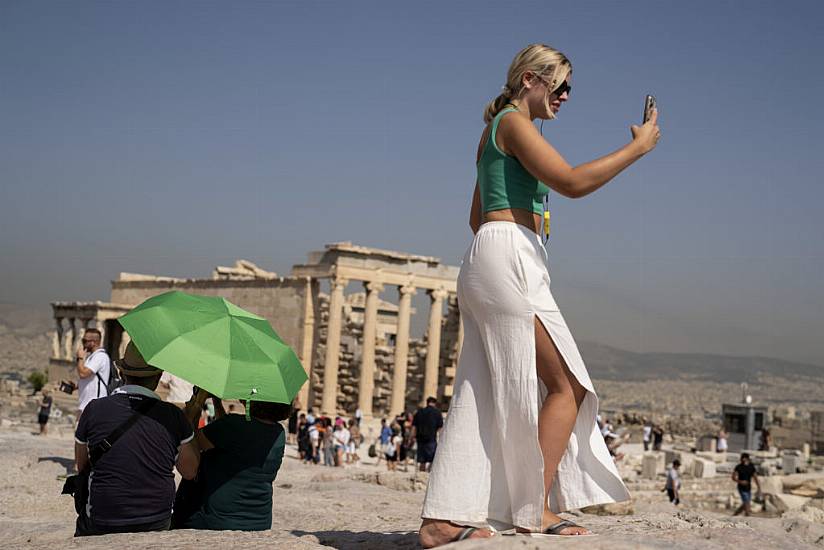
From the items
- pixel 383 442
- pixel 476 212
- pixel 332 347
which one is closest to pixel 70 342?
pixel 332 347

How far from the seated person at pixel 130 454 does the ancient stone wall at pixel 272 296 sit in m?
29.1

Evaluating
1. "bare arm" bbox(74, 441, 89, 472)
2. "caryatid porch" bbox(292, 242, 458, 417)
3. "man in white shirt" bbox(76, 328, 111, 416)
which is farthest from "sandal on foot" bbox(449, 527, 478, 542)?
"caryatid porch" bbox(292, 242, 458, 417)

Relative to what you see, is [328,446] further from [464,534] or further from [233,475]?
[464,534]

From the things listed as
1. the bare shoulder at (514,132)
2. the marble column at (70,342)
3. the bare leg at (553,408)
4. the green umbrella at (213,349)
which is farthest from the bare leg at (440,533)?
the marble column at (70,342)

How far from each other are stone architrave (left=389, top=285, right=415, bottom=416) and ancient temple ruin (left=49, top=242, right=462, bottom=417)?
3cm

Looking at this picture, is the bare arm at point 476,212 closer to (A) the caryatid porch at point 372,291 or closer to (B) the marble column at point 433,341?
(A) the caryatid porch at point 372,291

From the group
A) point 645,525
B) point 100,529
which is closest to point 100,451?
point 100,529

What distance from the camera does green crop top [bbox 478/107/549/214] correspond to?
4277 mm

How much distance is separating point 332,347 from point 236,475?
90.9ft

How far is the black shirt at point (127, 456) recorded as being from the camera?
4801 mm

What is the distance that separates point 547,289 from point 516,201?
0.39 meters

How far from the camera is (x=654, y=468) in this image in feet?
81.6

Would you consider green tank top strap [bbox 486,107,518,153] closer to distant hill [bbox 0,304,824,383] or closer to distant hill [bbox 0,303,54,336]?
distant hill [bbox 0,304,824,383]

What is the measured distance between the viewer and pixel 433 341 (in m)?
34.5
